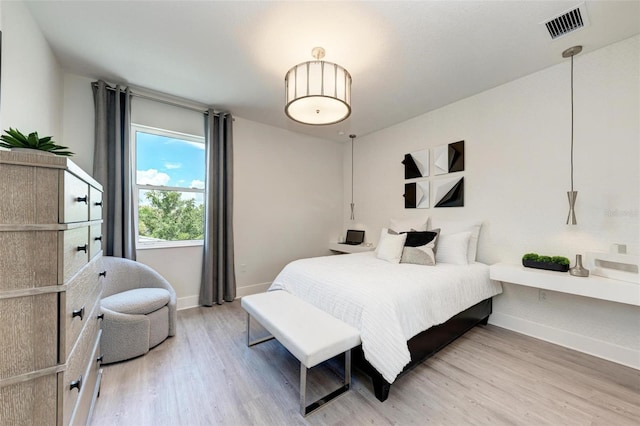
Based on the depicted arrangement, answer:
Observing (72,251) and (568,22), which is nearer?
(72,251)

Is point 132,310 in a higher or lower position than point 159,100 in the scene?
lower

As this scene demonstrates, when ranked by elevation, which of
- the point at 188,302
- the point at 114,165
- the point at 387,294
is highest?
the point at 114,165

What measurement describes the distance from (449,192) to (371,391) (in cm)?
249

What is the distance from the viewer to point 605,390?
1.77 meters

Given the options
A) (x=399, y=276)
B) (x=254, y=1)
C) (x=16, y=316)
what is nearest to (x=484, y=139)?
(x=399, y=276)

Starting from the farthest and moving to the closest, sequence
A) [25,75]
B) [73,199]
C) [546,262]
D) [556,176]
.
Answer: [556,176] < [546,262] < [25,75] < [73,199]

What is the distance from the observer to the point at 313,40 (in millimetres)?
2068

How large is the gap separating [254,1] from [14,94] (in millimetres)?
1669

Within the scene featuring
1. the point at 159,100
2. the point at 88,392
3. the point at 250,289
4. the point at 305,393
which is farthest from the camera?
the point at 250,289

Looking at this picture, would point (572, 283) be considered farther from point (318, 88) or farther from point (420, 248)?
point (318, 88)

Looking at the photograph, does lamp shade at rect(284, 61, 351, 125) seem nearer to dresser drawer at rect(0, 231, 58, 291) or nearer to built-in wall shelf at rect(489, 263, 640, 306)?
dresser drawer at rect(0, 231, 58, 291)

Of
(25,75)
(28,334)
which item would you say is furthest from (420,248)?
(25,75)

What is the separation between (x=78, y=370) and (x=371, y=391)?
65.8 inches

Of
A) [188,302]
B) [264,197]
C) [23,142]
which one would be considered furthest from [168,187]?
[23,142]
